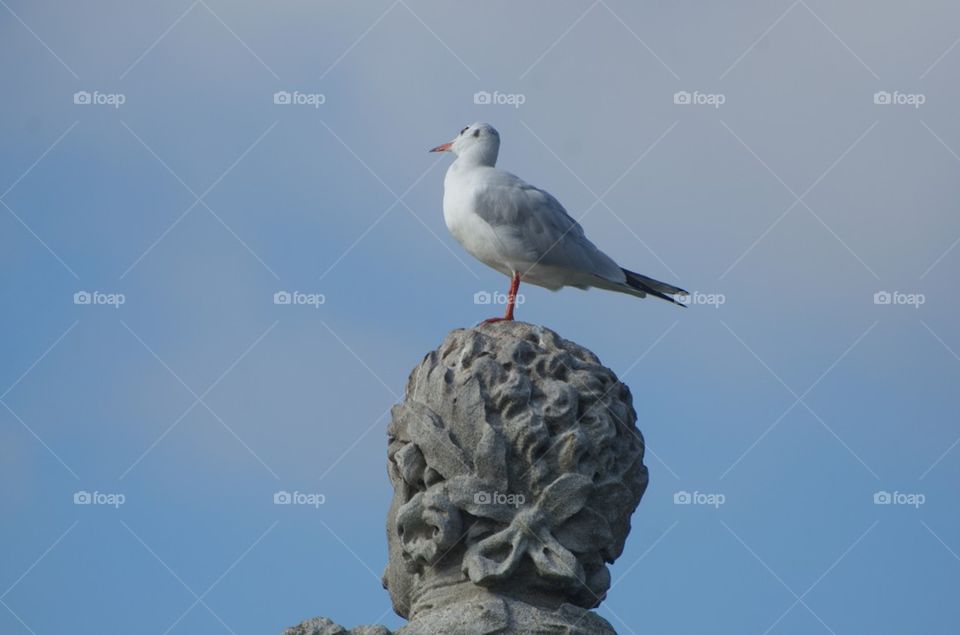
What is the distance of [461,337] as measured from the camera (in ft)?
30.5

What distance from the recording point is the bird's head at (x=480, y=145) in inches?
468

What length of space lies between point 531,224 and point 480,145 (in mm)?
842

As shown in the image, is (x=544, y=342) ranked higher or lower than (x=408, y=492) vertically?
higher

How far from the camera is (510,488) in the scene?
8.73m

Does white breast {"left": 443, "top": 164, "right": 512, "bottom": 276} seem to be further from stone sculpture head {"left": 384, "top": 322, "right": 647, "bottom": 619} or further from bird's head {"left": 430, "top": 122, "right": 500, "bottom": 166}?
stone sculpture head {"left": 384, "top": 322, "right": 647, "bottom": 619}

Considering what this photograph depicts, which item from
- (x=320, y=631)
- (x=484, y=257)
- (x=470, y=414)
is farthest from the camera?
(x=484, y=257)

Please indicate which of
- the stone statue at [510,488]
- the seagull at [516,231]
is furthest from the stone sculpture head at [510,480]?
the seagull at [516,231]

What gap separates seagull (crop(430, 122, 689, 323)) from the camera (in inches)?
448

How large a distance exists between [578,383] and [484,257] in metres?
2.78

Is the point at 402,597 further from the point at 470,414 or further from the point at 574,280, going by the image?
the point at 574,280

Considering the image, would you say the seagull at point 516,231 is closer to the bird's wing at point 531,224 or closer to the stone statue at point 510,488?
the bird's wing at point 531,224

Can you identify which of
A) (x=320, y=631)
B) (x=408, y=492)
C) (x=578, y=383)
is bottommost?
(x=320, y=631)

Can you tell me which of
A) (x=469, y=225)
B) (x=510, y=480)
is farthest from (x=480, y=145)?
(x=510, y=480)

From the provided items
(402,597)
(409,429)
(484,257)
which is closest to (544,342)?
(409,429)
